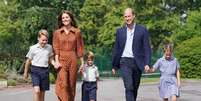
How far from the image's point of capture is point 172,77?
42.2 ft

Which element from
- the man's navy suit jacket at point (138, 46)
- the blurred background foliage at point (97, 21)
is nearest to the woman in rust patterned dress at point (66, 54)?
the man's navy suit jacket at point (138, 46)

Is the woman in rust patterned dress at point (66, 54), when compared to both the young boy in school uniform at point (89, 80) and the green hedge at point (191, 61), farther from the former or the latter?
the green hedge at point (191, 61)

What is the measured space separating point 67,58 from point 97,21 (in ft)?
160

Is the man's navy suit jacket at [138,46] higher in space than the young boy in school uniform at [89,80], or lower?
higher

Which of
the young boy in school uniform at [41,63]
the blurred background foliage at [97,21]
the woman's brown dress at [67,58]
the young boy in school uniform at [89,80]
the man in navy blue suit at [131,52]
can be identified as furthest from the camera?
the blurred background foliage at [97,21]

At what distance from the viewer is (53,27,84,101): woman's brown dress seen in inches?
434

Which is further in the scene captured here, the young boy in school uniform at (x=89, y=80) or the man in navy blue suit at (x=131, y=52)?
the young boy in school uniform at (x=89, y=80)

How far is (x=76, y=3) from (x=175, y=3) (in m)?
10.1

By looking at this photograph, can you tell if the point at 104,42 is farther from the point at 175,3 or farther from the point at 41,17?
the point at 41,17

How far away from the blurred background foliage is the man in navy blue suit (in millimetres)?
23762

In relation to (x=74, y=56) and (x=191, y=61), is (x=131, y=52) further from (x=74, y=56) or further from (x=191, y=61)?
(x=191, y=61)

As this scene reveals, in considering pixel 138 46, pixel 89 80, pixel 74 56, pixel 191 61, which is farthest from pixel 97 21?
pixel 138 46

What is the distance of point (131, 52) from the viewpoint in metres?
10.6

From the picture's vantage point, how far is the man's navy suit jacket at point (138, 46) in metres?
10.6
